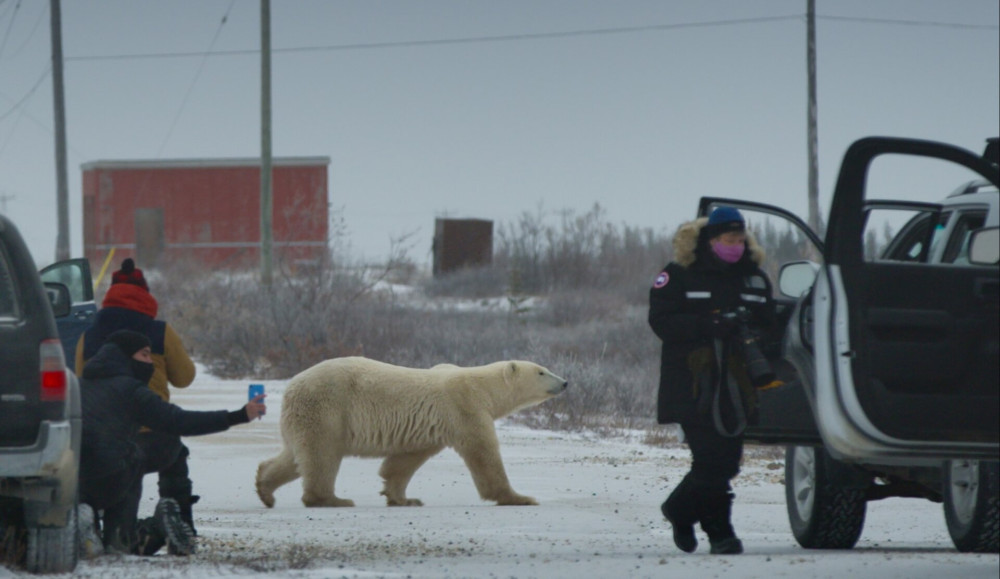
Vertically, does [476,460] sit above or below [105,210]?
below

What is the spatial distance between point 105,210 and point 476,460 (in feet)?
109

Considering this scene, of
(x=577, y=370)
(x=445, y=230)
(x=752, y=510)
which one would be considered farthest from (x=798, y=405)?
(x=445, y=230)

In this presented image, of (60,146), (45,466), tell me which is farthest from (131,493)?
(60,146)

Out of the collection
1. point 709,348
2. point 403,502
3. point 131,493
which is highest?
point 709,348

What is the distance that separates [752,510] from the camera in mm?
9180

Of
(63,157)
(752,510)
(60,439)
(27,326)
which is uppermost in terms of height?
(63,157)

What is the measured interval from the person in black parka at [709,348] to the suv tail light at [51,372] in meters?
2.60

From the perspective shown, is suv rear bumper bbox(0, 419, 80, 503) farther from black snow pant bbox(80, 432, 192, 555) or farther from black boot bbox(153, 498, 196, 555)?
black boot bbox(153, 498, 196, 555)

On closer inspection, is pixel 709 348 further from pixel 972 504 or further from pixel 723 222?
pixel 972 504

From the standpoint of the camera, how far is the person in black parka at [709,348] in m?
6.39

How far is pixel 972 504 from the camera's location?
6.20 m

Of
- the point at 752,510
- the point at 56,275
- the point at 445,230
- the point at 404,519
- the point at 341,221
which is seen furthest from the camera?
the point at 445,230

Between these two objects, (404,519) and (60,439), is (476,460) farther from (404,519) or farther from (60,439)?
(60,439)

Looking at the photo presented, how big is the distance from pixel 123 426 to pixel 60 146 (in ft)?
76.4
